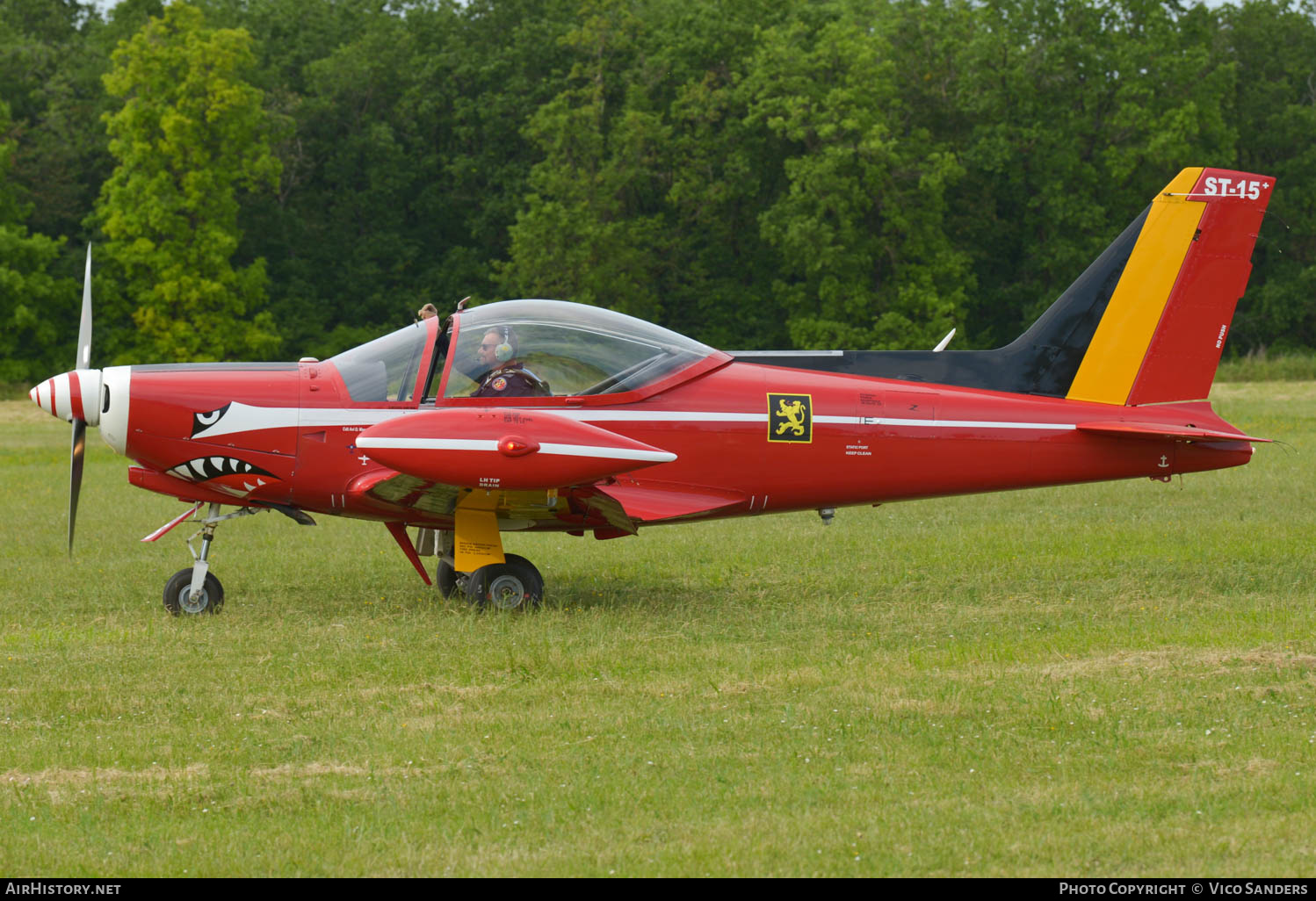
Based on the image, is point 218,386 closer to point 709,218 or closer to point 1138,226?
point 1138,226

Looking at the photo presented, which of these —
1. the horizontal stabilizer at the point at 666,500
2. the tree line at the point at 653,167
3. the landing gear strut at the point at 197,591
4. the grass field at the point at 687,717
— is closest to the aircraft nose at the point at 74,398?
the landing gear strut at the point at 197,591

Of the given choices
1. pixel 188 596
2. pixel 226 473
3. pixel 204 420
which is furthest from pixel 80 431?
pixel 188 596

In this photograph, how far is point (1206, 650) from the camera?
8.35 m

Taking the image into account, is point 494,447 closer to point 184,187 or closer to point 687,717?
point 687,717

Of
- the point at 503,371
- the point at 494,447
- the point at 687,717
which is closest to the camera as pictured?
the point at 687,717

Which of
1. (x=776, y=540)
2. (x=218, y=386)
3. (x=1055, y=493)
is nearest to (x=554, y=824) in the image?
(x=218, y=386)

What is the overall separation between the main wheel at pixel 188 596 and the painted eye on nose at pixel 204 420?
108 centimetres

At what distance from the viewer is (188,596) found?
33.3ft

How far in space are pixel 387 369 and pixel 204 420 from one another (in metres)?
1.30

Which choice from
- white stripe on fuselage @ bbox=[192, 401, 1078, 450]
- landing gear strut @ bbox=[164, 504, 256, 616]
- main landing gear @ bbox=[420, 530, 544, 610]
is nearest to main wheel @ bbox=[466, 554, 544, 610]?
main landing gear @ bbox=[420, 530, 544, 610]

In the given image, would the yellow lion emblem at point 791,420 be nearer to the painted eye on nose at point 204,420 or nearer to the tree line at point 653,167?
the painted eye on nose at point 204,420

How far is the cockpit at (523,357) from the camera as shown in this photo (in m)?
9.99
